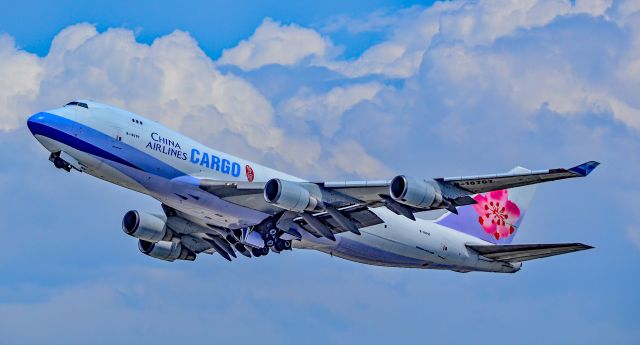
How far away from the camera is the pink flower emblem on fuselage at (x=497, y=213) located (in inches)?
2990

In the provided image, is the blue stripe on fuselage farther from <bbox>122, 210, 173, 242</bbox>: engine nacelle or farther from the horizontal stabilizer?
the horizontal stabilizer

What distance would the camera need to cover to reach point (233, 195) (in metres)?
60.6

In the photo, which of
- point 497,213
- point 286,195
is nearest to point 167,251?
point 286,195

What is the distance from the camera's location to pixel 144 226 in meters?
67.9

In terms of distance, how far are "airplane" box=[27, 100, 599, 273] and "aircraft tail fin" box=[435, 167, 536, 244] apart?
1.95m

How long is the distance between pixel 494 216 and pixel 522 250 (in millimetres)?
9991

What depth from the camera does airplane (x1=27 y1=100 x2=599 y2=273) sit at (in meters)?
57.7

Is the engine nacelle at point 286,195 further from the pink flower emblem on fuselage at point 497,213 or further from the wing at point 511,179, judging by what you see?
the pink flower emblem on fuselage at point 497,213

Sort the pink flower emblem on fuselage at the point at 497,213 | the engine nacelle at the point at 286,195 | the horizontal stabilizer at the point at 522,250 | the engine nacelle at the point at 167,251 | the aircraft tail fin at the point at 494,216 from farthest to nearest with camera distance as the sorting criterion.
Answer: the pink flower emblem on fuselage at the point at 497,213 < the aircraft tail fin at the point at 494,216 < the engine nacelle at the point at 167,251 < the horizontal stabilizer at the point at 522,250 < the engine nacelle at the point at 286,195

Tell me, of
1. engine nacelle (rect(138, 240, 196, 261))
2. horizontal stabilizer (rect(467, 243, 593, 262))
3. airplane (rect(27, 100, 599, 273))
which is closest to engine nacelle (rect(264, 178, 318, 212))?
airplane (rect(27, 100, 599, 273))

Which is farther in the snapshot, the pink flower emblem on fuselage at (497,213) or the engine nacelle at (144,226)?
the pink flower emblem on fuselage at (497,213)

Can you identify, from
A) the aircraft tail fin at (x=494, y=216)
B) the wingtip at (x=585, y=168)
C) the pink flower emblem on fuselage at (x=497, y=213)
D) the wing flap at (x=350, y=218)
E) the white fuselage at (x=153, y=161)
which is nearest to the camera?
the wingtip at (x=585, y=168)

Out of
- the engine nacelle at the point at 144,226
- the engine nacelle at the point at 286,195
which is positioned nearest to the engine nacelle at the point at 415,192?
the engine nacelle at the point at 286,195

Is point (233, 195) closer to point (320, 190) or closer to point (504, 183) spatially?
point (320, 190)
